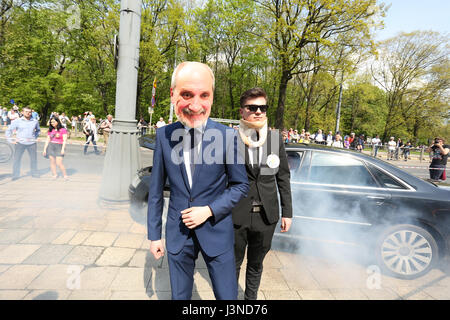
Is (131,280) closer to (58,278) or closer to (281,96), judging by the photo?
(58,278)

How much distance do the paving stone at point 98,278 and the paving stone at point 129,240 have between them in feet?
2.06

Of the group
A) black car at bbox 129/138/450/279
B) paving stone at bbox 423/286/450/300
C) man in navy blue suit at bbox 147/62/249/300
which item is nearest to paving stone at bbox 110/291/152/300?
man in navy blue suit at bbox 147/62/249/300

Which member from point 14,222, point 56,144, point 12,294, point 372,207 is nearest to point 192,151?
point 12,294

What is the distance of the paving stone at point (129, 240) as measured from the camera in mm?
3761

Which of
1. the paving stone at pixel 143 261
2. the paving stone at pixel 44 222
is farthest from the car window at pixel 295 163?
the paving stone at pixel 44 222

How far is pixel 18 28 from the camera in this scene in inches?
1072

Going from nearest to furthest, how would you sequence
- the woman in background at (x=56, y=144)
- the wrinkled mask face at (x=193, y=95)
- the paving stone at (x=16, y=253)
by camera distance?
1. the wrinkled mask face at (x=193, y=95)
2. the paving stone at (x=16, y=253)
3. the woman in background at (x=56, y=144)

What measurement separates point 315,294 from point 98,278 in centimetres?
234

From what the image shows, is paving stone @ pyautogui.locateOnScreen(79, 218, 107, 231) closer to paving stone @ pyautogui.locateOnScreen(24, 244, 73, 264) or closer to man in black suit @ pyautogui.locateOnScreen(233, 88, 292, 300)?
paving stone @ pyautogui.locateOnScreen(24, 244, 73, 264)

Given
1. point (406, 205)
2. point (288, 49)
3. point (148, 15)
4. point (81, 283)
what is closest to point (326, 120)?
point (288, 49)

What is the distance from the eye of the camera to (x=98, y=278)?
2.92m

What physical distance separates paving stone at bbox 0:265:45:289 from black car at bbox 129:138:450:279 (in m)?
2.99

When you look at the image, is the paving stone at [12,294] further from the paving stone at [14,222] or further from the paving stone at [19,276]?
the paving stone at [14,222]
